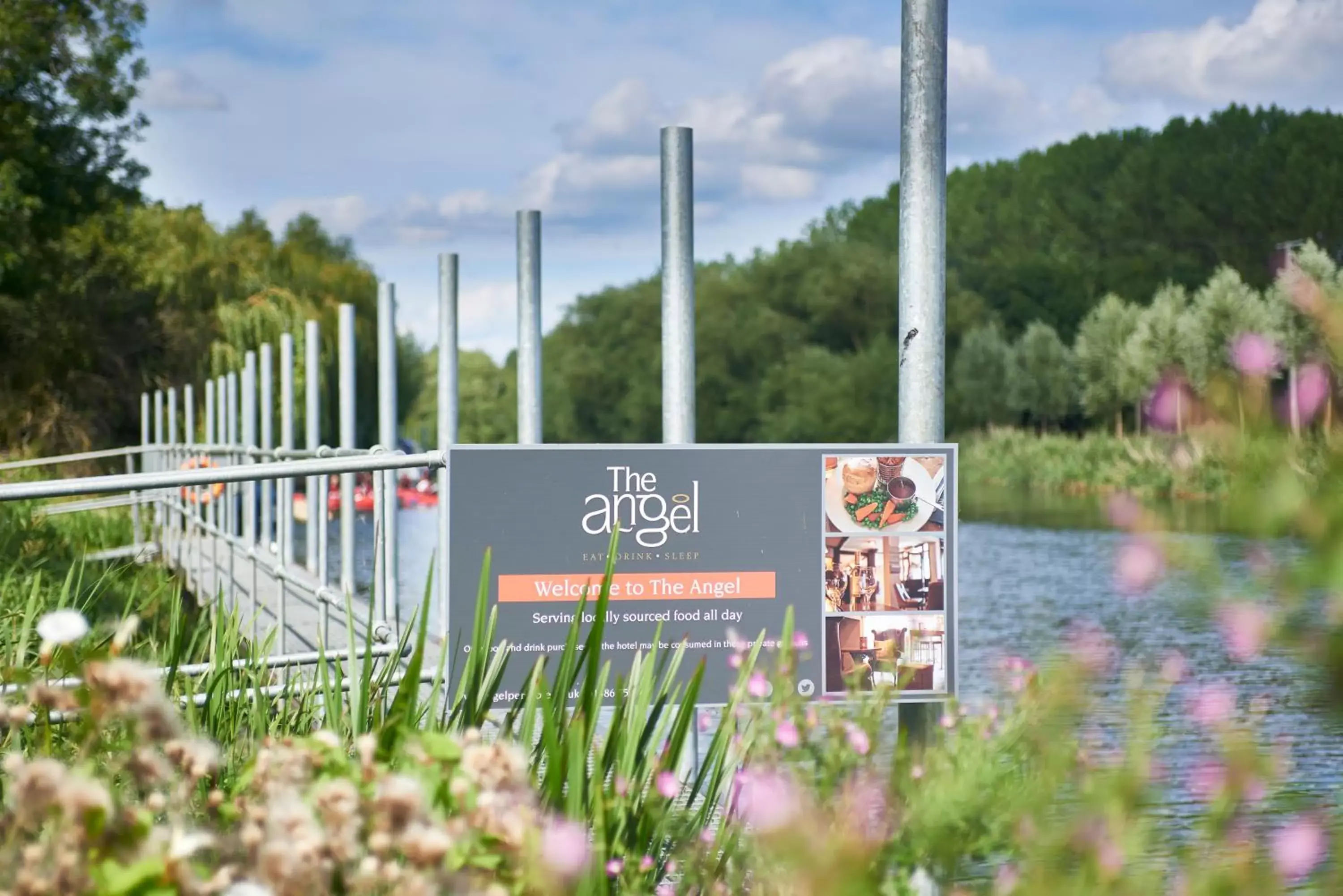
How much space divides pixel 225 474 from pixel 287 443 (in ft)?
30.1

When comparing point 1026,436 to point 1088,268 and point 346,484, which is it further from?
point 346,484

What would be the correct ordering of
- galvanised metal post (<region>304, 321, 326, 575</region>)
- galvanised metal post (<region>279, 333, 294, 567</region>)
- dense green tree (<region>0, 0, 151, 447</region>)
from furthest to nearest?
1. dense green tree (<region>0, 0, 151, 447</region>)
2. galvanised metal post (<region>304, 321, 326, 575</region>)
3. galvanised metal post (<region>279, 333, 294, 567</region>)

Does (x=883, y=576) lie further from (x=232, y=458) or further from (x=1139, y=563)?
(x=232, y=458)

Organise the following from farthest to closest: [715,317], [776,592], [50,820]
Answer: [715,317], [776,592], [50,820]

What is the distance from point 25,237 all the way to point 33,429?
662 cm

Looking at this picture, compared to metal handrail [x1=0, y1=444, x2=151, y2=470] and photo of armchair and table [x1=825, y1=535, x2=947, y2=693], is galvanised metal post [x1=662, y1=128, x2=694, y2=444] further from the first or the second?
metal handrail [x1=0, y1=444, x2=151, y2=470]

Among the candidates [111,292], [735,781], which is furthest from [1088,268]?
[735,781]

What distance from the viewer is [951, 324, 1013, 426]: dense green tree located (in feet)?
200

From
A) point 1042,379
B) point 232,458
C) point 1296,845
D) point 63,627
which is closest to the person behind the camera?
point 1296,845

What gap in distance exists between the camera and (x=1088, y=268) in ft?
243

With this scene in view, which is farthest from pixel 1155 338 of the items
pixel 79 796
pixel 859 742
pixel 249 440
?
pixel 79 796

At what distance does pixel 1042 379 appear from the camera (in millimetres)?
60500

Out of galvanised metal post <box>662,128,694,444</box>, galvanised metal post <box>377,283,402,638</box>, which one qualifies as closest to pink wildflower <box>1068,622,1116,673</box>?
galvanised metal post <box>662,128,694,444</box>

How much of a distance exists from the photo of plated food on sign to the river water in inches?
19.1
